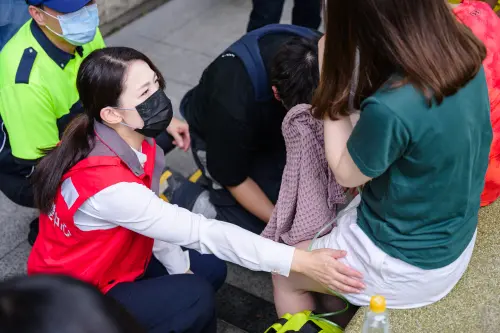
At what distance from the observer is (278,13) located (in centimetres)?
428

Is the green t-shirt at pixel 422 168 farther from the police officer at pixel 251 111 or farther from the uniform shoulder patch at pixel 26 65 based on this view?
the uniform shoulder patch at pixel 26 65

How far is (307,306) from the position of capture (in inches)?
86.5

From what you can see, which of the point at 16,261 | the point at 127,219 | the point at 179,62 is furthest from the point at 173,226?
the point at 179,62

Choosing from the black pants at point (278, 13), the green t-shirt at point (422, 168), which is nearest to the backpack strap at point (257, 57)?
the green t-shirt at point (422, 168)

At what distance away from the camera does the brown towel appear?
2143 millimetres

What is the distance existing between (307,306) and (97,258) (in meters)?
0.75

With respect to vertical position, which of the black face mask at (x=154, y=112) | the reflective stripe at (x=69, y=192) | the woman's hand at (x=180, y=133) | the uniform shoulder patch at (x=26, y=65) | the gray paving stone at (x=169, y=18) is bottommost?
the gray paving stone at (x=169, y=18)

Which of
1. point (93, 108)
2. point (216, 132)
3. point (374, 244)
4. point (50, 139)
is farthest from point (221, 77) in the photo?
point (374, 244)

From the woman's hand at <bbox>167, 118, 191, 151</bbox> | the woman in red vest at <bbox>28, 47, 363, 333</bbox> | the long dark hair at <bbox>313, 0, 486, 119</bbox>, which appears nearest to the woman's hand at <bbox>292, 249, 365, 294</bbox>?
the woman in red vest at <bbox>28, 47, 363, 333</bbox>

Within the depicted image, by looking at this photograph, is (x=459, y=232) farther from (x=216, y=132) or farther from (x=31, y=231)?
(x=31, y=231)

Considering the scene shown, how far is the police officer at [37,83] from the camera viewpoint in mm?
2551

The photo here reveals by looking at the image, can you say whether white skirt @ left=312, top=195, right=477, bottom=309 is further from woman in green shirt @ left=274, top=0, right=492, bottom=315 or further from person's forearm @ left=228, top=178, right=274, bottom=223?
person's forearm @ left=228, top=178, right=274, bottom=223

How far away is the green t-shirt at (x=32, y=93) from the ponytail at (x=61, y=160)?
481 mm

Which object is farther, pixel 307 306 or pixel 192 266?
pixel 192 266
